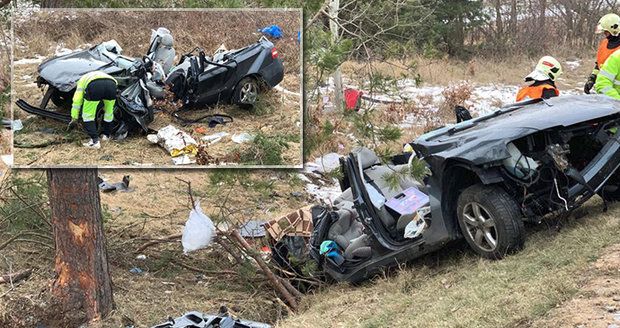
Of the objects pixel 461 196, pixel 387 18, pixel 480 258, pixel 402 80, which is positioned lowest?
pixel 480 258

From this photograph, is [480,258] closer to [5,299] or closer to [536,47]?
[5,299]

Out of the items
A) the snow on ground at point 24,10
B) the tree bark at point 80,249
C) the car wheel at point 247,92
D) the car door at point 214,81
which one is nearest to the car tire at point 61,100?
the snow on ground at point 24,10

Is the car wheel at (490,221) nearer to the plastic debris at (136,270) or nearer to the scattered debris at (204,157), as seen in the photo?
the scattered debris at (204,157)

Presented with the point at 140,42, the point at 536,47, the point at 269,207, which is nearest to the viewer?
the point at 140,42

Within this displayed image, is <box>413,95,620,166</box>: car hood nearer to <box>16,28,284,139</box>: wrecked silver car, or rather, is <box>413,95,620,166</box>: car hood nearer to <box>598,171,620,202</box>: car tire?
<box>598,171,620,202</box>: car tire

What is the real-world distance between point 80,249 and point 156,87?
3.97 metres

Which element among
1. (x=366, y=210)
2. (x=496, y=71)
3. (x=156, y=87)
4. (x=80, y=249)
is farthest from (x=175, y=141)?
(x=496, y=71)

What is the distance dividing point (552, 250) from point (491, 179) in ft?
2.41

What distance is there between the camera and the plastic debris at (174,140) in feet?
11.1

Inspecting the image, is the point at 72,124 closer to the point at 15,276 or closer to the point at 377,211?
the point at 377,211

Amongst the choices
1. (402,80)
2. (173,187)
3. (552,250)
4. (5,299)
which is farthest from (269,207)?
(552,250)

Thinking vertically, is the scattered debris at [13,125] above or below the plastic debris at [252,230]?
above

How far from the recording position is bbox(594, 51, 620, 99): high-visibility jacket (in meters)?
7.57

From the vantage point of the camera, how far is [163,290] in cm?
793
